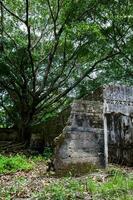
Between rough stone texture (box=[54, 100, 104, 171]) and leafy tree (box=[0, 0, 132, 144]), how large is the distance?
521cm

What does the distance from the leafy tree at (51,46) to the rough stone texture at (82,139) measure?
5214 millimetres

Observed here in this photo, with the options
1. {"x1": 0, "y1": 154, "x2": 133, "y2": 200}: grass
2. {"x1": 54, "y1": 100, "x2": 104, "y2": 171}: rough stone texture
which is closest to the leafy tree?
{"x1": 54, "y1": 100, "x2": 104, "y2": 171}: rough stone texture

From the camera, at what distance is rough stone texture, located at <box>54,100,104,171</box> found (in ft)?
32.7

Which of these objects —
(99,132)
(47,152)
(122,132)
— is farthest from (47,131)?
(99,132)

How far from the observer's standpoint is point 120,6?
16391 mm

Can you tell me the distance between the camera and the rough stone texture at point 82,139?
9.97 m

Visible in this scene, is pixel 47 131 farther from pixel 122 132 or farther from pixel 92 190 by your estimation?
pixel 92 190

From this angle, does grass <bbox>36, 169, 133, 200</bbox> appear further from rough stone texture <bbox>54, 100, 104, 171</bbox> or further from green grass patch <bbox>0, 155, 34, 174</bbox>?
green grass patch <bbox>0, 155, 34, 174</bbox>

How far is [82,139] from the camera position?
10148 mm

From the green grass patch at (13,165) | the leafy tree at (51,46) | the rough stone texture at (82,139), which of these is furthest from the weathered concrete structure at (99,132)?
the leafy tree at (51,46)

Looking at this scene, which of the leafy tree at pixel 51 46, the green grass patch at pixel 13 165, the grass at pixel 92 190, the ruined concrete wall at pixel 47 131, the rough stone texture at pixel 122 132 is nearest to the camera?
the grass at pixel 92 190

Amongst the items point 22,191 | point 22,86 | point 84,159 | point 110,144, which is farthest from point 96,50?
point 22,191

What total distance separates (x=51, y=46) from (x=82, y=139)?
8524 mm

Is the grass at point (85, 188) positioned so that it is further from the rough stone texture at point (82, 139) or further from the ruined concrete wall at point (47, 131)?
the ruined concrete wall at point (47, 131)
